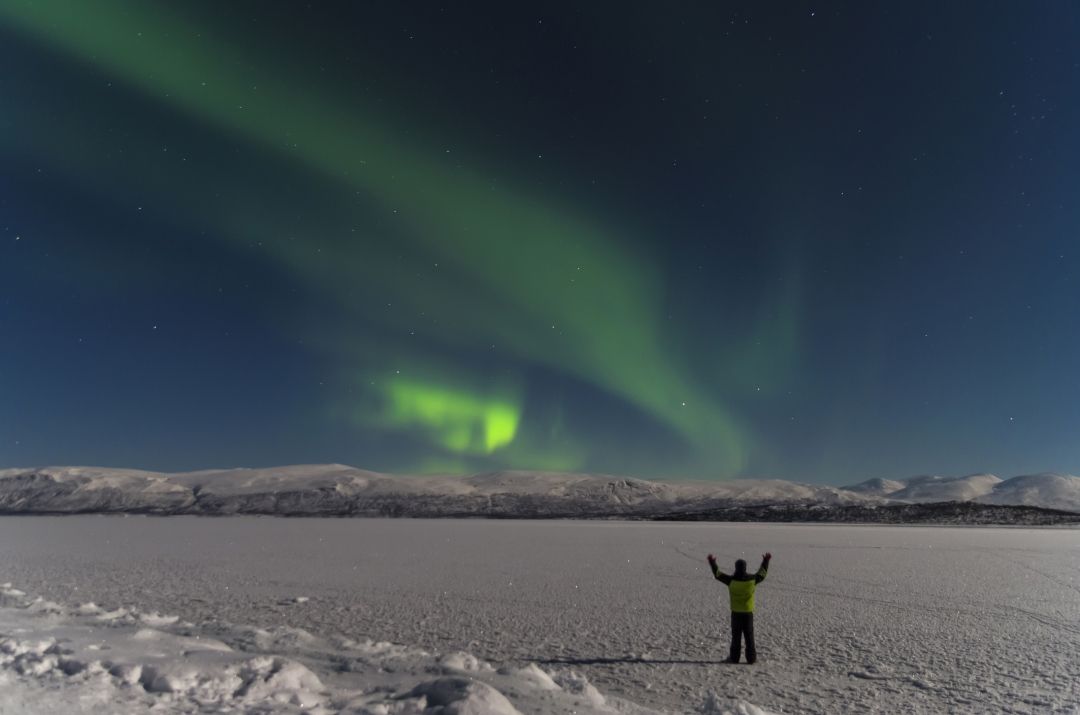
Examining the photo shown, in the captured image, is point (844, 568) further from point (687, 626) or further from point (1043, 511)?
point (1043, 511)

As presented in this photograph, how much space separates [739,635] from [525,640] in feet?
11.4

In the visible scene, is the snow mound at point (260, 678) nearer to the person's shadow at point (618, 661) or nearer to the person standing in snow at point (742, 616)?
the person's shadow at point (618, 661)

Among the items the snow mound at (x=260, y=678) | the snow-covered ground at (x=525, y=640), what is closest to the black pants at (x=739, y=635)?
the snow-covered ground at (x=525, y=640)

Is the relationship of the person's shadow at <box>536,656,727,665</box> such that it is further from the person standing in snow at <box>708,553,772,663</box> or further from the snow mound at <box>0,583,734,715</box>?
the snow mound at <box>0,583,734,715</box>

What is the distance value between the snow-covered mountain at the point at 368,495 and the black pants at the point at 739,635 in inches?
3413

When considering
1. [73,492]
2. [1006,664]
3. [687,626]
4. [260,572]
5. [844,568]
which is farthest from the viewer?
[73,492]

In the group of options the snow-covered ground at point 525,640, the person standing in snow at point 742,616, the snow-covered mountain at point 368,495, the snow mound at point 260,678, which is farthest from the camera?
the snow-covered mountain at point 368,495

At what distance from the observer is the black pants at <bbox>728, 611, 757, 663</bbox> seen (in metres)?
9.12

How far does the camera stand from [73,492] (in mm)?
138875

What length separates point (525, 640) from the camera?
1048 cm

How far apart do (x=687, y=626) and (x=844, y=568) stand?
12286 mm

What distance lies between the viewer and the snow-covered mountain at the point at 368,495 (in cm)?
11756

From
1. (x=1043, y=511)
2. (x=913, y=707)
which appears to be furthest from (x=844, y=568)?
(x=1043, y=511)

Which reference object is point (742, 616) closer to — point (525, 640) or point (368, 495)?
point (525, 640)
